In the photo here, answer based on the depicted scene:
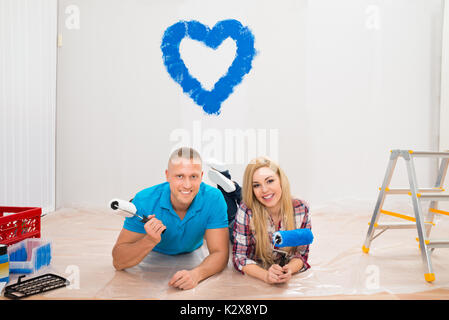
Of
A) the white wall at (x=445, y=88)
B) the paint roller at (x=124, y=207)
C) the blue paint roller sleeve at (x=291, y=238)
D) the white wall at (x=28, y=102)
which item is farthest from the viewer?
the white wall at (x=445, y=88)

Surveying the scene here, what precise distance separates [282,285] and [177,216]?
48 cm

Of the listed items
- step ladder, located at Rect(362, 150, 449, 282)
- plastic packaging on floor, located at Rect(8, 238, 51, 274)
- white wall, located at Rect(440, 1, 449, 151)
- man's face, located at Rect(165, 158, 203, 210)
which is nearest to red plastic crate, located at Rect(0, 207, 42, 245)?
plastic packaging on floor, located at Rect(8, 238, 51, 274)

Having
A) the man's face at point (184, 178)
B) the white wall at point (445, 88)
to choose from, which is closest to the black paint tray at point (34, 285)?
the man's face at point (184, 178)

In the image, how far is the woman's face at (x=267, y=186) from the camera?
4.32 feet

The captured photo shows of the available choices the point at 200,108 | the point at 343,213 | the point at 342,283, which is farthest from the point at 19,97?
the point at 343,213

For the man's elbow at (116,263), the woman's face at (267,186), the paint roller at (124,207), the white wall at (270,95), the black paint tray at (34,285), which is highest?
the white wall at (270,95)

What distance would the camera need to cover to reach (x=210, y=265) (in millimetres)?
1317

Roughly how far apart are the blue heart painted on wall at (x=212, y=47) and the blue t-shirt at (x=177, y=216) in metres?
1.68

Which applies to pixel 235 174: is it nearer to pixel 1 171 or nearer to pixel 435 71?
pixel 1 171

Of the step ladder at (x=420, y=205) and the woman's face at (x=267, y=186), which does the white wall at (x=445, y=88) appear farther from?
the woman's face at (x=267, y=186)

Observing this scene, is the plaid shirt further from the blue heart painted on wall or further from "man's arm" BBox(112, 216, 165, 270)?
the blue heart painted on wall

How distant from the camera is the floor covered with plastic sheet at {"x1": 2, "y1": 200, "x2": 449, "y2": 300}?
Result: 1.20m

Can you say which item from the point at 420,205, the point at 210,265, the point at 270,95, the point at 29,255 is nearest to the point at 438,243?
the point at 420,205

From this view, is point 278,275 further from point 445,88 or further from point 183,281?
point 445,88
